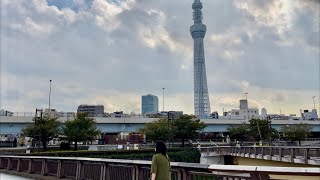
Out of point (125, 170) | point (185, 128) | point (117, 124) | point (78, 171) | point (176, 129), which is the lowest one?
point (78, 171)

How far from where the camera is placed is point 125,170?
10672 millimetres

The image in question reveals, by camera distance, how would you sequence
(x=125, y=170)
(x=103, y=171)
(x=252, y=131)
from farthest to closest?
1. (x=252, y=131)
2. (x=103, y=171)
3. (x=125, y=170)

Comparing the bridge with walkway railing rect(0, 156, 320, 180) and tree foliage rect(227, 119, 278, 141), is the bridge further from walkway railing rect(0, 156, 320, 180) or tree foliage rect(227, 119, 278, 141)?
walkway railing rect(0, 156, 320, 180)

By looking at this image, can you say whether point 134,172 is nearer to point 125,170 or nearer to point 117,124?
point 125,170

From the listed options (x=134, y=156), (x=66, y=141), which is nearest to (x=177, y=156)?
(x=134, y=156)

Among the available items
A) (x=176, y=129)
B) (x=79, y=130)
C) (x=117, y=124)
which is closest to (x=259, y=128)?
(x=176, y=129)

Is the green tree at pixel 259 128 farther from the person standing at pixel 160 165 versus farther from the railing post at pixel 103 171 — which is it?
the person standing at pixel 160 165

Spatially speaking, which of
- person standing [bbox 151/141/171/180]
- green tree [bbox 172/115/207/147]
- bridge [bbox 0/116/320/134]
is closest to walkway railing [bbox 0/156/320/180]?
person standing [bbox 151/141/171/180]

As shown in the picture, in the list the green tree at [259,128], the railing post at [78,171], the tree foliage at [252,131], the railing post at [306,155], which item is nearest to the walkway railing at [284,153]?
the railing post at [306,155]

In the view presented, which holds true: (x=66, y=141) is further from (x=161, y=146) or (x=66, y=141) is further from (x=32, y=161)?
(x=161, y=146)

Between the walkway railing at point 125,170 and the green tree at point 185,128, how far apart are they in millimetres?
59389

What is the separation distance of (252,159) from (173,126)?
35636 millimetres

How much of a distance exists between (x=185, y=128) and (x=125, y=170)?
69.3 metres

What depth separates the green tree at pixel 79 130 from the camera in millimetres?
61000
